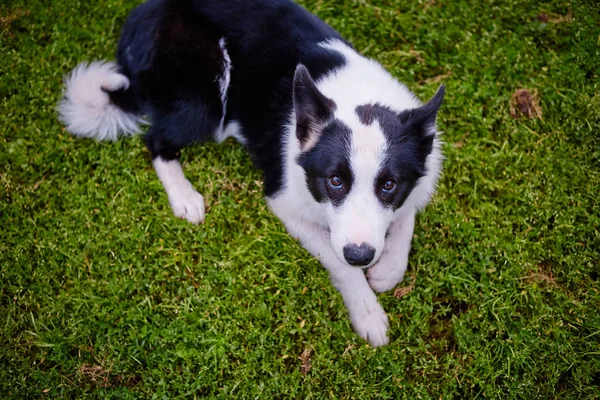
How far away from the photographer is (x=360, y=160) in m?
2.63

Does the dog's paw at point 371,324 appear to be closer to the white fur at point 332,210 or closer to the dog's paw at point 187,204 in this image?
the white fur at point 332,210

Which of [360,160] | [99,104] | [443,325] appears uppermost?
[360,160]

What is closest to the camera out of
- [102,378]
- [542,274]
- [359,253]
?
[359,253]

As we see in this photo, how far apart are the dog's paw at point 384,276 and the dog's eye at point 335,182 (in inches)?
30.8

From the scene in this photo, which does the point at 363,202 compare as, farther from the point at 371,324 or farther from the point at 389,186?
the point at 371,324

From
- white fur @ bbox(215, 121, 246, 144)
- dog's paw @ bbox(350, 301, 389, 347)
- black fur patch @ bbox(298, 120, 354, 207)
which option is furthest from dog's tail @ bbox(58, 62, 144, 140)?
dog's paw @ bbox(350, 301, 389, 347)

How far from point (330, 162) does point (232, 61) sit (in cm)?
122

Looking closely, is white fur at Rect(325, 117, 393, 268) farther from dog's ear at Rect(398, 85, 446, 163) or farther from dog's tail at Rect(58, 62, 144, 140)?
dog's tail at Rect(58, 62, 144, 140)

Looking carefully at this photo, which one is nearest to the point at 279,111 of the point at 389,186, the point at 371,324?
the point at 389,186

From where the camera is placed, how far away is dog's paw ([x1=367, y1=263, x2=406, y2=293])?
3271 mm

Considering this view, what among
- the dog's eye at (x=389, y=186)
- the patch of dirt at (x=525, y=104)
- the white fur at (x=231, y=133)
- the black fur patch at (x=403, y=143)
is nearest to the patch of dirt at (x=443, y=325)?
the black fur patch at (x=403, y=143)

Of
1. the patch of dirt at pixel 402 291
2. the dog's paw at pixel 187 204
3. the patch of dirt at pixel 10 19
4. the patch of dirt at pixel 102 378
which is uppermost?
the patch of dirt at pixel 10 19

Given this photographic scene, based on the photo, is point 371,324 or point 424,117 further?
point 371,324

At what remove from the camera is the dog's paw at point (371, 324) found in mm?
3170
